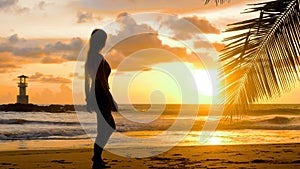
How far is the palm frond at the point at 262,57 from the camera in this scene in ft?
13.1

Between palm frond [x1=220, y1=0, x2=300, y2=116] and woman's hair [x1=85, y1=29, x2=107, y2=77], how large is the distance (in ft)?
12.5

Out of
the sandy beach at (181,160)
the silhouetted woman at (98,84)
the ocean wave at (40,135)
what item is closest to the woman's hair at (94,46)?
the silhouetted woman at (98,84)

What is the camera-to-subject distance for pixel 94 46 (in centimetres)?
769

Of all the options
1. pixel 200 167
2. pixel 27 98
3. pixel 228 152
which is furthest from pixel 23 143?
pixel 27 98

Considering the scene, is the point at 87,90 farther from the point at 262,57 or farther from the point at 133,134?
the point at 133,134

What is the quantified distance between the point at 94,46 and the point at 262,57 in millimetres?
4008

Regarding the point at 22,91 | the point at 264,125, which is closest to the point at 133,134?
the point at 264,125

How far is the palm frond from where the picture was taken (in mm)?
3990

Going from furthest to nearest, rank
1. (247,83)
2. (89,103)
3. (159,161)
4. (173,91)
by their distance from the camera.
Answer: (159,161) → (173,91) → (89,103) → (247,83)

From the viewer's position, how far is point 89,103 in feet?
24.9

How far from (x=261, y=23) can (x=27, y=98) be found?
50670 mm

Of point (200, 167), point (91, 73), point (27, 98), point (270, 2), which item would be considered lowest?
point (200, 167)

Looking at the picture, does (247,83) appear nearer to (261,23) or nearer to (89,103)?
(261,23)

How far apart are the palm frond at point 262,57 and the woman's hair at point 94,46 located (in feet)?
12.5
